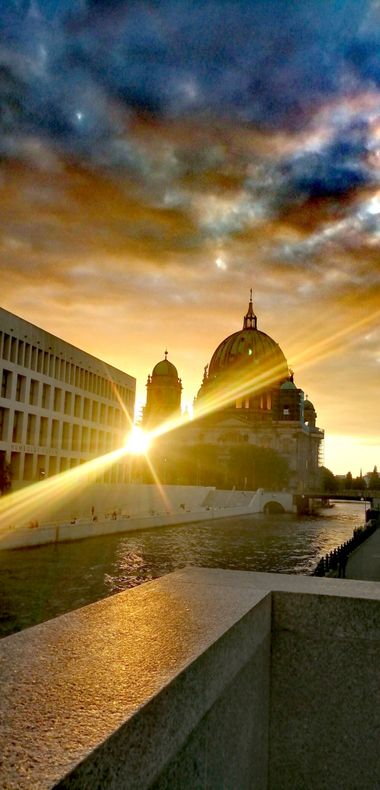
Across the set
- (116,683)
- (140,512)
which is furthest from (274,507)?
(116,683)

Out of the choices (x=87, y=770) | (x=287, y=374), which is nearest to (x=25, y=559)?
(x=87, y=770)

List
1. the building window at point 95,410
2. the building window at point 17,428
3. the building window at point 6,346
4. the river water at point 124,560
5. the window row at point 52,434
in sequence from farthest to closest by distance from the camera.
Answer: the building window at point 95,410
the building window at point 17,428
the window row at point 52,434
the building window at point 6,346
the river water at point 124,560

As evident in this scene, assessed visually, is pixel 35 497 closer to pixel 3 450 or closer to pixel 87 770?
pixel 3 450

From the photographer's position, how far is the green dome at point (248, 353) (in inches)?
6531

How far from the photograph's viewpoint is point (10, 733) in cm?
232

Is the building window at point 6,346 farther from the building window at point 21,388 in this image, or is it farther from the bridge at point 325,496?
the bridge at point 325,496

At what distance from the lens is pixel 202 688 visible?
3227mm

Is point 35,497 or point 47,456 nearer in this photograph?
point 35,497

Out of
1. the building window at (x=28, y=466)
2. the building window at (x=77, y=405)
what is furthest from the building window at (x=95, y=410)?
the building window at (x=28, y=466)

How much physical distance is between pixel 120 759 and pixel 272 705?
2.71m

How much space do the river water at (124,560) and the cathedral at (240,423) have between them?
57.3 metres

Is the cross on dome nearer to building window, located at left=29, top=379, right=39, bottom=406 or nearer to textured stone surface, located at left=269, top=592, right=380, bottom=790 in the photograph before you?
building window, located at left=29, top=379, right=39, bottom=406

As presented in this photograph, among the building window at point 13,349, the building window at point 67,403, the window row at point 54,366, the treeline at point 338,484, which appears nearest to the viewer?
the window row at point 54,366

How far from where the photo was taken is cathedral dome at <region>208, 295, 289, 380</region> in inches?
6521
